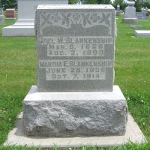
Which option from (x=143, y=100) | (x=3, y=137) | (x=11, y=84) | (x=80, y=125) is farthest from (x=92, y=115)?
(x=11, y=84)

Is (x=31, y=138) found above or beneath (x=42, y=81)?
beneath

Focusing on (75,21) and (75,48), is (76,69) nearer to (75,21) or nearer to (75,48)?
(75,48)

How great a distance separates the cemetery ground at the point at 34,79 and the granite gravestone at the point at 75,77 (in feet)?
1.42

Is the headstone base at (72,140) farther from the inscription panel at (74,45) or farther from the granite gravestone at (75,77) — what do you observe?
the inscription panel at (74,45)

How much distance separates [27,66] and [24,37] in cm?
546

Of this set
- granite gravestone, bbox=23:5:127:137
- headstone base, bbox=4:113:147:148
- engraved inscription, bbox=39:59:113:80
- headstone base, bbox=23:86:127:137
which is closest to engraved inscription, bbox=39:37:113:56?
granite gravestone, bbox=23:5:127:137

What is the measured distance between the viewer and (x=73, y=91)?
4266 millimetres

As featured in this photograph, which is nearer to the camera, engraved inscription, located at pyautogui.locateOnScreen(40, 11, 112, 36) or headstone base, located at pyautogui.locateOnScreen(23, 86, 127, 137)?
headstone base, located at pyautogui.locateOnScreen(23, 86, 127, 137)

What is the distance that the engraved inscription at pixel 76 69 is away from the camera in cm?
420

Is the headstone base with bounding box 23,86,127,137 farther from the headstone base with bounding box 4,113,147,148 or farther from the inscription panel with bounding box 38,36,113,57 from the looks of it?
the inscription panel with bounding box 38,36,113,57

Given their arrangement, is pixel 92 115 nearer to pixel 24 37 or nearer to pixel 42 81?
pixel 42 81

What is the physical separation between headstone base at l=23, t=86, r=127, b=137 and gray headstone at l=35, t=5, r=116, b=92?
312 mm

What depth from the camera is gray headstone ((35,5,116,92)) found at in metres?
4.09

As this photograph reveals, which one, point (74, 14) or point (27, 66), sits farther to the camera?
point (27, 66)
